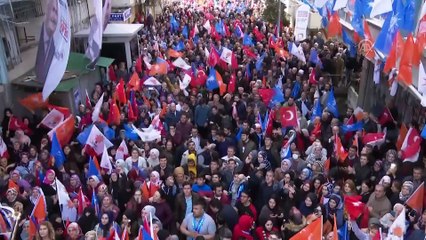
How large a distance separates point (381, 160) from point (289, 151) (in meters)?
1.58

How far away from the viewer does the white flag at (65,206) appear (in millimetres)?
7219

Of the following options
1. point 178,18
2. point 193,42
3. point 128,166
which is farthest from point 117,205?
point 178,18

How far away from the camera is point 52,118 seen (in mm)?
10742

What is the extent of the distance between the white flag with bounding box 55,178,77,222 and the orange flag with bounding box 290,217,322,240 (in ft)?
10.4

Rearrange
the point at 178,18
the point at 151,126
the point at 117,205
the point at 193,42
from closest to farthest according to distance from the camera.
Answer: the point at 117,205 → the point at 151,126 → the point at 193,42 → the point at 178,18

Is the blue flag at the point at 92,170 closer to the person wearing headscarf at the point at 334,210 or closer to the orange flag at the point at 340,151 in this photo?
the person wearing headscarf at the point at 334,210

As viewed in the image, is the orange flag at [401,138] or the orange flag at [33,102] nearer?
the orange flag at [401,138]

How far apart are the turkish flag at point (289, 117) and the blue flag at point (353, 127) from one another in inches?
39.4

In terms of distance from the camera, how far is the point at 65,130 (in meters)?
10.1

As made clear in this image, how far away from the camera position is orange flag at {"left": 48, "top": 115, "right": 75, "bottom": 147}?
991 cm

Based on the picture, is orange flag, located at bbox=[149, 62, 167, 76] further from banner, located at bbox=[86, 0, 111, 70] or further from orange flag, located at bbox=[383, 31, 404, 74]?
orange flag, located at bbox=[383, 31, 404, 74]

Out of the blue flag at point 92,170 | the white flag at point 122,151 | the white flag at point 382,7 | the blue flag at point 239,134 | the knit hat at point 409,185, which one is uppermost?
the white flag at point 382,7

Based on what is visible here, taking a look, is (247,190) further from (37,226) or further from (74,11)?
(74,11)

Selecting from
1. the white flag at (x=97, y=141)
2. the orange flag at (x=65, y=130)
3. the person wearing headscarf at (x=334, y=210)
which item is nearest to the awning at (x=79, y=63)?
the orange flag at (x=65, y=130)
